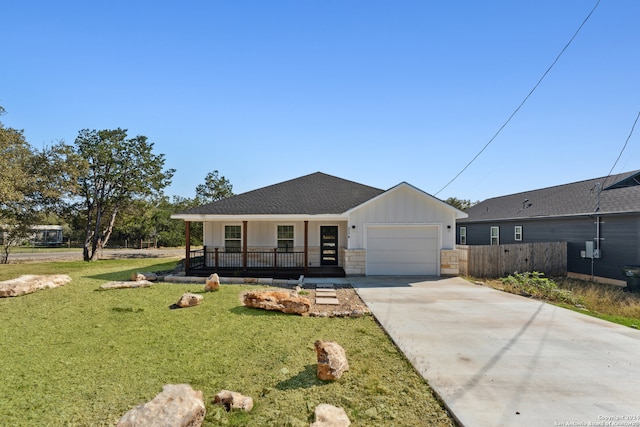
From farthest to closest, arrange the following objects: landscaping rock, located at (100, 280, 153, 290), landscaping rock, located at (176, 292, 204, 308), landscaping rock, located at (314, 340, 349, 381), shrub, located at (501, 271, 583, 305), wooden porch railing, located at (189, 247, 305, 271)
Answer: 1. wooden porch railing, located at (189, 247, 305, 271)
2. landscaping rock, located at (100, 280, 153, 290)
3. shrub, located at (501, 271, 583, 305)
4. landscaping rock, located at (176, 292, 204, 308)
5. landscaping rock, located at (314, 340, 349, 381)

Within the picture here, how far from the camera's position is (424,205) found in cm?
1234

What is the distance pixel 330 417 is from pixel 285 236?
1104cm

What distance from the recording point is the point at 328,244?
45.3ft

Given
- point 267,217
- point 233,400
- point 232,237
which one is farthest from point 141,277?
point 233,400

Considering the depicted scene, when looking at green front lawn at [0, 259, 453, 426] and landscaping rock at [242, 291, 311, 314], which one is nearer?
green front lawn at [0, 259, 453, 426]

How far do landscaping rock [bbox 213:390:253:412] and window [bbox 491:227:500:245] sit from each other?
21.5m

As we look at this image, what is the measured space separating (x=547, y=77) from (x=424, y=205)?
234 inches

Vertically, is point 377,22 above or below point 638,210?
above

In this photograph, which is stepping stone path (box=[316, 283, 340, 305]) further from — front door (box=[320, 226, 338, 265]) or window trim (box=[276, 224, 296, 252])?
window trim (box=[276, 224, 296, 252])

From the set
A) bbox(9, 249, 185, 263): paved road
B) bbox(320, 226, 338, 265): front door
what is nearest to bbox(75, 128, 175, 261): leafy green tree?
bbox(9, 249, 185, 263): paved road

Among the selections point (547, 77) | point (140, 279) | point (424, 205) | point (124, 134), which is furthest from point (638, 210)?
point (124, 134)

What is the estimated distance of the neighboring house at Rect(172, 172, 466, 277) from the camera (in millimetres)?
12320

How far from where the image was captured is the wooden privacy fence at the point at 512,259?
13070 mm

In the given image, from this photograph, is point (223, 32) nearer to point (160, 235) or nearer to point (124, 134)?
point (124, 134)
